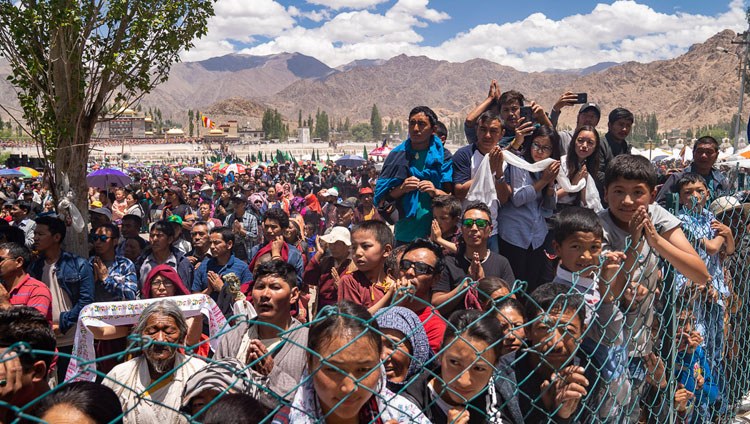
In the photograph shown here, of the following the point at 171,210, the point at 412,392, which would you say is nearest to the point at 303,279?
the point at 412,392

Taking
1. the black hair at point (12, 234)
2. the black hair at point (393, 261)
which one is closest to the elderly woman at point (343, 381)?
the black hair at point (393, 261)

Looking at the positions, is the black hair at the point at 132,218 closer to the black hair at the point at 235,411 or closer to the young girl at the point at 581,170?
the young girl at the point at 581,170

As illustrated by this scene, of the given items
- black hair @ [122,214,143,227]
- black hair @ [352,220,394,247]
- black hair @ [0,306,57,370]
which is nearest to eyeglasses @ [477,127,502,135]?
black hair @ [352,220,394,247]

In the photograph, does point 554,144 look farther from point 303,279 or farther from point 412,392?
point 412,392

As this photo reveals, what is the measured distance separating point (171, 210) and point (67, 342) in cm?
582

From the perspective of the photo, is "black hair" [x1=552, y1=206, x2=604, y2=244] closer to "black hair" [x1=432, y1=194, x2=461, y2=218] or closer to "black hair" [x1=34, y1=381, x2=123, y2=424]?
"black hair" [x1=432, y1=194, x2=461, y2=218]

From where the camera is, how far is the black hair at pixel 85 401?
1755 millimetres

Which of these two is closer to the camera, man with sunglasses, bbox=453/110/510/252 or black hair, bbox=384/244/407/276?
black hair, bbox=384/244/407/276

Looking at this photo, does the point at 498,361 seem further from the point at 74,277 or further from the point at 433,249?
the point at 74,277

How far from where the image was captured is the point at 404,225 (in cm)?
482

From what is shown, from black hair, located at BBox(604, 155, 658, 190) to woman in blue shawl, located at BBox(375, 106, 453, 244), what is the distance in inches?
74.6

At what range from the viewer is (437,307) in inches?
66.2

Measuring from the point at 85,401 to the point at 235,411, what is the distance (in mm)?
466

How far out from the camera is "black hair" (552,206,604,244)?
2.80m
